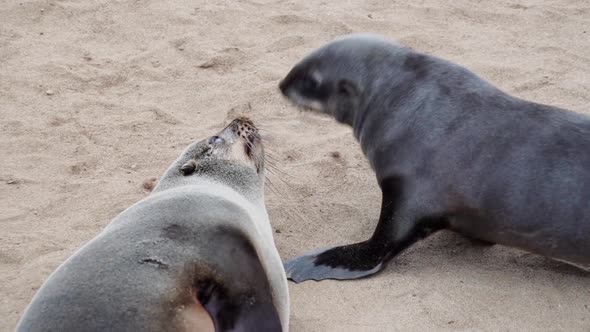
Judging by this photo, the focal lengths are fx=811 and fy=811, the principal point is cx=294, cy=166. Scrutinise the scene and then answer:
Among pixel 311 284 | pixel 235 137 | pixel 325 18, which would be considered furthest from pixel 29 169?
pixel 325 18

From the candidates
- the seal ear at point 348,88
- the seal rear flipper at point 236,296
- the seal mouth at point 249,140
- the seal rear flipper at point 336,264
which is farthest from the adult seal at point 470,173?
the seal rear flipper at point 236,296

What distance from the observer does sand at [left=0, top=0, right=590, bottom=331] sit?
154 inches

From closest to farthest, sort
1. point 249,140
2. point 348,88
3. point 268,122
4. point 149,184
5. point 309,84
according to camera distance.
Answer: point 249,140
point 149,184
point 348,88
point 309,84
point 268,122

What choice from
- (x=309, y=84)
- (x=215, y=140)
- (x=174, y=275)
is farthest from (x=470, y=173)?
(x=174, y=275)

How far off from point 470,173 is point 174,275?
180 centimetres

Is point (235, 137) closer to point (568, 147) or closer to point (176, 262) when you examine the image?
point (176, 262)

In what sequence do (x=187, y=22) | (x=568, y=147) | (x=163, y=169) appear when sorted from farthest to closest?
(x=187, y=22) → (x=163, y=169) → (x=568, y=147)

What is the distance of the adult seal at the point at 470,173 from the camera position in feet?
13.0

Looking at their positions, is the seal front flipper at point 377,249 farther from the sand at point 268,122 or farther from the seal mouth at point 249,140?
the seal mouth at point 249,140

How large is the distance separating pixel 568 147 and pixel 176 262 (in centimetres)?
211

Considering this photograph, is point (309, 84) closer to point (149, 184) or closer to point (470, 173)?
point (149, 184)

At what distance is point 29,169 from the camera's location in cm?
503

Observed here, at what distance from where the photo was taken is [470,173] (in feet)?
13.6

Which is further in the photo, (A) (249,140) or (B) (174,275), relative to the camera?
(A) (249,140)
